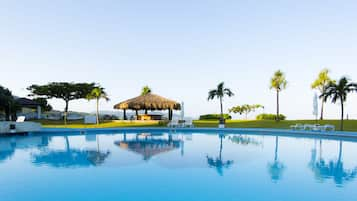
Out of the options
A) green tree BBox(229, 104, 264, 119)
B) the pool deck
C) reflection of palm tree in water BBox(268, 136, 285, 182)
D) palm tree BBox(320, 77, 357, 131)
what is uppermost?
palm tree BBox(320, 77, 357, 131)

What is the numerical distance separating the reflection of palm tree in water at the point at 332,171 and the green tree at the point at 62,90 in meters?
22.6

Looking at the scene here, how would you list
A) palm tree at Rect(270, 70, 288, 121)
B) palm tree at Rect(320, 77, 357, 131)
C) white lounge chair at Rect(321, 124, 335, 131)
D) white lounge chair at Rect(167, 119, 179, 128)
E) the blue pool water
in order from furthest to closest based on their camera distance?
1. palm tree at Rect(270, 70, 288, 121)
2. white lounge chair at Rect(167, 119, 179, 128)
3. palm tree at Rect(320, 77, 357, 131)
4. white lounge chair at Rect(321, 124, 335, 131)
5. the blue pool water

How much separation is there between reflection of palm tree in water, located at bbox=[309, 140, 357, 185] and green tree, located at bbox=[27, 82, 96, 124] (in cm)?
2258

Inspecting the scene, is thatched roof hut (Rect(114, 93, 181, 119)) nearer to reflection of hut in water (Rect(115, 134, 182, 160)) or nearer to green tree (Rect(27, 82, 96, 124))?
green tree (Rect(27, 82, 96, 124))

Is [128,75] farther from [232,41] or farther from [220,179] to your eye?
[220,179]

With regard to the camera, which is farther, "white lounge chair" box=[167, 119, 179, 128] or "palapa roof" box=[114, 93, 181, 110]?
"palapa roof" box=[114, 93, 181, 110]

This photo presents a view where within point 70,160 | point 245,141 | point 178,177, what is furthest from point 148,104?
point 178,177

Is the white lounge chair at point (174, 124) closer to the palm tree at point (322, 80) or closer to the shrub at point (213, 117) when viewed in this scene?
the shrub at point (213, 117)

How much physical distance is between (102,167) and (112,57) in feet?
46.0

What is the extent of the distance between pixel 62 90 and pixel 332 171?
79.6ft

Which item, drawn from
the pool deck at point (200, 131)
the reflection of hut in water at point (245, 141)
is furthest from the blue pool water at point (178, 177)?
the pool deck at point (200, 131)

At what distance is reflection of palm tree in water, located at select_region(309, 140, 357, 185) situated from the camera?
459 cm

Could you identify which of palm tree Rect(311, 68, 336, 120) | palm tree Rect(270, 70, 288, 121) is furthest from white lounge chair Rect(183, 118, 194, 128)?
palm tree Rect(311, 68, 336, 120)

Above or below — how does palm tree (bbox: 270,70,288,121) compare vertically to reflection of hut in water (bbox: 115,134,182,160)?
above
